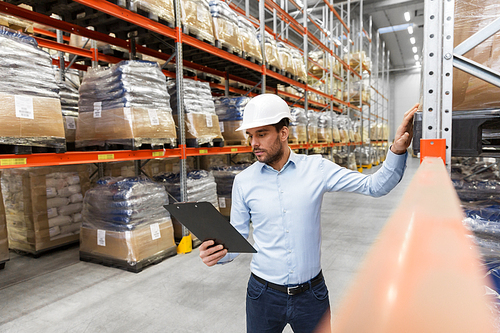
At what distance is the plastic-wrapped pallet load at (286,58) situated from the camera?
7332mm

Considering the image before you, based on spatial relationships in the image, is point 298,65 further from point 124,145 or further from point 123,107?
point 124,145

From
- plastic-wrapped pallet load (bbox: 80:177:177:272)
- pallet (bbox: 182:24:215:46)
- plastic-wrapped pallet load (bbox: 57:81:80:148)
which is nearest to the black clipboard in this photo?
plastic-wrapped pallet load (bbox: 80:177:177:272)

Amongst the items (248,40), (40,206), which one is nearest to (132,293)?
(40,206)

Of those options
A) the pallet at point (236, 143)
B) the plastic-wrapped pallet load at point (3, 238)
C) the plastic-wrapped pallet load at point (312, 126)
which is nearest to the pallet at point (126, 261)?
the plastic-wrapped pallet load at point (3, 238)

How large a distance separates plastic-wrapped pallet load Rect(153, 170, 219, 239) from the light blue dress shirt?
3.13 m

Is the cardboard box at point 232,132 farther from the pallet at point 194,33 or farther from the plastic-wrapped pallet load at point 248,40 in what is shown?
the pallet at point 194,33

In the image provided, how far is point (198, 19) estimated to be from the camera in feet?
15.5

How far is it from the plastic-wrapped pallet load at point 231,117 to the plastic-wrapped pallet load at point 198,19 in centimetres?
125

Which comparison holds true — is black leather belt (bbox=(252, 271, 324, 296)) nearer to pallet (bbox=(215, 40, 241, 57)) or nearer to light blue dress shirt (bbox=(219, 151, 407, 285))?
light blue dress shirt (bbox=(219, 151, 407, 285))

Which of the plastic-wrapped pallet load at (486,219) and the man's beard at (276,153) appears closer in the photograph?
the plastic-wrapped pallet load at (486,219)

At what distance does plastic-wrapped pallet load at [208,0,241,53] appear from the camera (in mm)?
5145

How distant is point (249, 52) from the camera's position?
5.98 meters

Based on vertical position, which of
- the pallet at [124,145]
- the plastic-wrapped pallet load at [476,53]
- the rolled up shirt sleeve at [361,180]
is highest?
the plastic-wrapped pallet load at [476,53]

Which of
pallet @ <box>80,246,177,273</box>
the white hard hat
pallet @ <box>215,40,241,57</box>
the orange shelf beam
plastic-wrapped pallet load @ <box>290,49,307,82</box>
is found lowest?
pallet @ <box>80,246,177,273</box>
